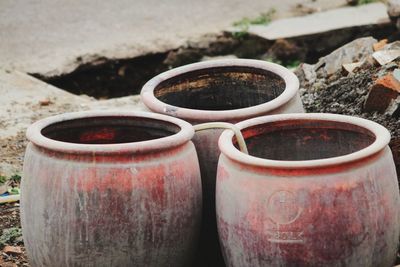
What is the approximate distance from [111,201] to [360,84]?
7.73 ft

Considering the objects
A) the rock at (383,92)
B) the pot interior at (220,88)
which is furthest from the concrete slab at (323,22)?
the pot interior at (220,88)

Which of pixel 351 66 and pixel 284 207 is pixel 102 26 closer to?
pixel 351 66

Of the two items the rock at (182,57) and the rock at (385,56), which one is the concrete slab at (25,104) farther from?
the rock at (385,56)

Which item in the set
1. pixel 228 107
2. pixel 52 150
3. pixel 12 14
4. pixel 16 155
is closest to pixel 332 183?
pixel 52 150

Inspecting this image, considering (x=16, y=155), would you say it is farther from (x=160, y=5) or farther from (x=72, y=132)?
(x=160, y=5)

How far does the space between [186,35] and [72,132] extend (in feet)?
14.5

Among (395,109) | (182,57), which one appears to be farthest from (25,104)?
(395,109)

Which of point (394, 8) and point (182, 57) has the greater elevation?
point (394, 8)

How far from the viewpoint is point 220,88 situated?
433 centimetres

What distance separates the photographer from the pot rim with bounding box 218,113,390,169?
296 centimetres

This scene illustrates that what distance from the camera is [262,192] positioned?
302 centimetres

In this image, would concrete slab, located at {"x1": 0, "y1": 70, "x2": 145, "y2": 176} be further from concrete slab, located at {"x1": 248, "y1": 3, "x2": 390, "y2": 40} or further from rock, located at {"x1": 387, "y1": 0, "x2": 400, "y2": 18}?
rock, located at {"x1": 387, "y1": 0, "x2": 400, "y2": 18}

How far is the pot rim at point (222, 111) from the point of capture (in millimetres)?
3615

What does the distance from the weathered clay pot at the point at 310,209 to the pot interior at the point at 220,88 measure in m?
1.01
